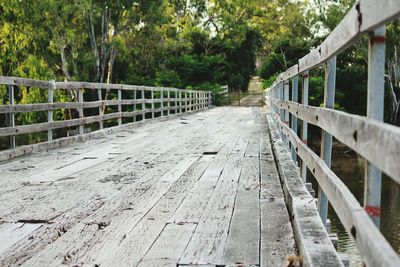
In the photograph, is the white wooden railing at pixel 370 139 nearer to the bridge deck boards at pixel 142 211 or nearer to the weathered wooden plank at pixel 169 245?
the bridge deck boards at pixel 142 211

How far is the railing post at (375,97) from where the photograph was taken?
1562mm

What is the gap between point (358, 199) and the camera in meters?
14.0

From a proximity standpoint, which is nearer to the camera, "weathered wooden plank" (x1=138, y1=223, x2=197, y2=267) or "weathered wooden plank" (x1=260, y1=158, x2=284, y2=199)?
"weathered wooden plank" (x1=138, y1=223, x2=197, y2=267)

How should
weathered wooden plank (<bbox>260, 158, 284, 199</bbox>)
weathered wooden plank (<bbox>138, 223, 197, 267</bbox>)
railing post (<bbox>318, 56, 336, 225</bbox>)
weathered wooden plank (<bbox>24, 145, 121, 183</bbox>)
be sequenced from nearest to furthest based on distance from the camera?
weathered wooden plank (<bbox>138, 223, 197, 267</bbox>) → railing post (<bbox>318, 56, 336, 225</bbox>) → weathered wooden plank (<bbox>260, 158, 284, 199</bbox>) → weathered wooden plank (<bbox>24, 145, 121, 183</bbox>)

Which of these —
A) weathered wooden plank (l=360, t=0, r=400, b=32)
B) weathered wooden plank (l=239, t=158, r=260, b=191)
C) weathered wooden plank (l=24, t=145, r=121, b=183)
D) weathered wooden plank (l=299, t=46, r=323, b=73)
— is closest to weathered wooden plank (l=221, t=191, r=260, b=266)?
weathered wooden plank (l=239, t=158, r=260, b=191)

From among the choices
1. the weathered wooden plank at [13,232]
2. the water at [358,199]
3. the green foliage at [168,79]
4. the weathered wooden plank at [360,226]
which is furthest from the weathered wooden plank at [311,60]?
the green foliage at [168,79]

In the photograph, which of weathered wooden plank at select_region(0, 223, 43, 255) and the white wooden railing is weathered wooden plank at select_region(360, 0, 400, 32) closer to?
the white wooden railing

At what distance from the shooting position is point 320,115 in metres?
2.69

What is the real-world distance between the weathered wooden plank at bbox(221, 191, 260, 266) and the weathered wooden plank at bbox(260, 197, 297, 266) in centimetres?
4

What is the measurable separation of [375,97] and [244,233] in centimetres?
148

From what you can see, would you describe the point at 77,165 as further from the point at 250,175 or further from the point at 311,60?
the point at 311,60

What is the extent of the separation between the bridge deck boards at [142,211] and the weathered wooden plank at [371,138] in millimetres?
773

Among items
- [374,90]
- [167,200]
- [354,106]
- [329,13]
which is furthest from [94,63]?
[374,90]

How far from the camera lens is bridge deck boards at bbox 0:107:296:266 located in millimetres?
2549
